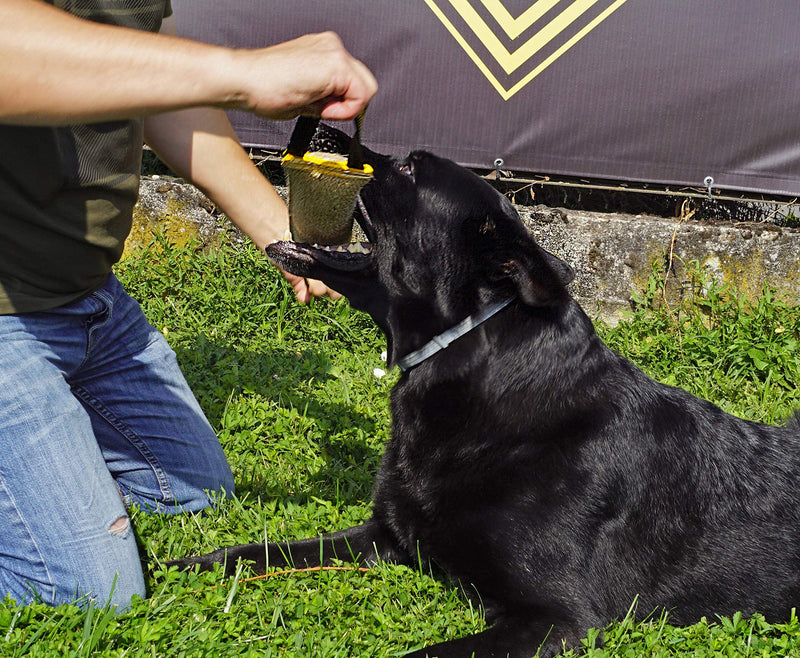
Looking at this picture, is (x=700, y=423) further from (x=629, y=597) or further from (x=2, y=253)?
(x=2, y=253)

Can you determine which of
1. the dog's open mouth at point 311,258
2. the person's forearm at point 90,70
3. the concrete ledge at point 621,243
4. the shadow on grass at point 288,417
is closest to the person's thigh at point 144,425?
the shadow on grass at point 288,417

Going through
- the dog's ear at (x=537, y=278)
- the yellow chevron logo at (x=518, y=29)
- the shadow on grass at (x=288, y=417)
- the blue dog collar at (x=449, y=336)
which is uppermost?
the yellow chevron logo at (x=518, y=29)

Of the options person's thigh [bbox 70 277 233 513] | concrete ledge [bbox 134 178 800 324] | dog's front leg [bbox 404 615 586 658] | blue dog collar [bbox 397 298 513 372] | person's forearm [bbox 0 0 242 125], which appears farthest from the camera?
concrete ledge [bbox 134 178 800 324]

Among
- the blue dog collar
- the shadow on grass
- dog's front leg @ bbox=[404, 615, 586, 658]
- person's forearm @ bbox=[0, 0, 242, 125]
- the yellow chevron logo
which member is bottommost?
dog's front leg @ bbox=[404, 615, 586, 658]

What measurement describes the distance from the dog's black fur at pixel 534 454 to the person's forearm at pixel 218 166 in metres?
0.51

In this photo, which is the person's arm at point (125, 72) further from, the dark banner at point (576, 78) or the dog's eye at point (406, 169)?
the dark banner at point (576, 78)

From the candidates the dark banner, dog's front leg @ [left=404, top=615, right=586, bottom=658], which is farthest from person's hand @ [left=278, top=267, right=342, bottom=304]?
the dark banner

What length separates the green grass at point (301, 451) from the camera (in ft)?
7.48

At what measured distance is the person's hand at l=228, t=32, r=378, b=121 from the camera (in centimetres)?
176

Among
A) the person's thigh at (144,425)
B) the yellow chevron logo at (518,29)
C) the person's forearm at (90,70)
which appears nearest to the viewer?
the person's forearm at (90,70)

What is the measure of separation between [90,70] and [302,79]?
434 mm

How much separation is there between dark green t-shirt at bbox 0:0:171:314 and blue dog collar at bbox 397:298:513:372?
1062 mm

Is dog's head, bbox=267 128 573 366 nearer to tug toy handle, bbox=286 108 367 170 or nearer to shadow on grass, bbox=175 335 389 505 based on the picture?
tug toy handle, bbox=286 108 367 170

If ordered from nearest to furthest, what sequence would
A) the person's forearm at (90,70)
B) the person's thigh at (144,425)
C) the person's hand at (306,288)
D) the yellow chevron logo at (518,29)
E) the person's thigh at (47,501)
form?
1. the person's forearm at (90,70)
2. the person's thigh at (47,501)
3. the person's thigh at (144,425)
4. the person's hand at (306,288)
5. the yellow chevron logo at (518,29)
